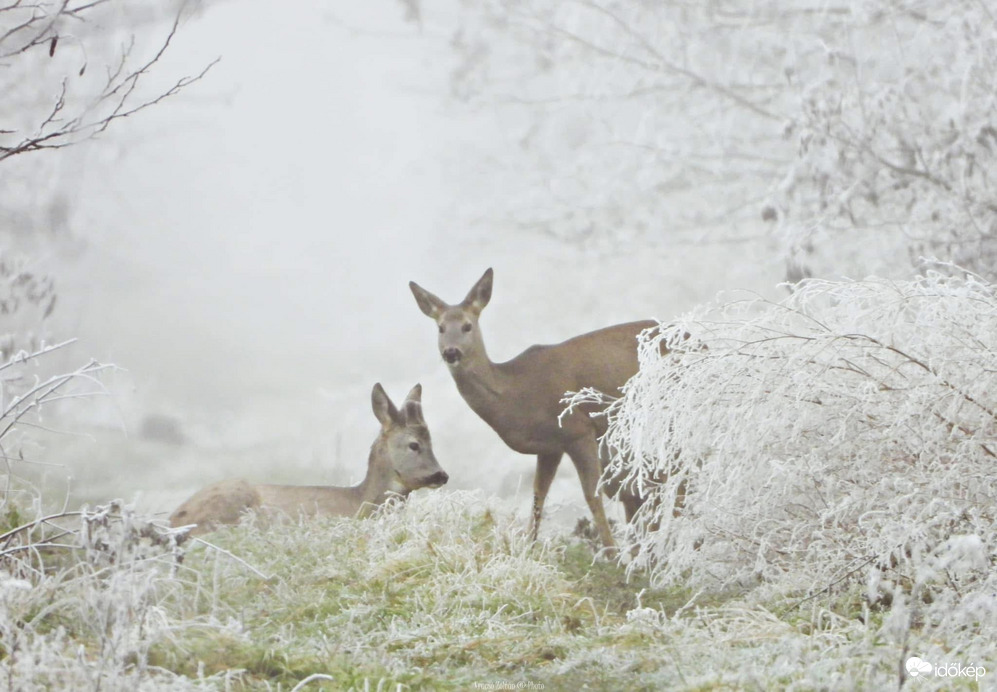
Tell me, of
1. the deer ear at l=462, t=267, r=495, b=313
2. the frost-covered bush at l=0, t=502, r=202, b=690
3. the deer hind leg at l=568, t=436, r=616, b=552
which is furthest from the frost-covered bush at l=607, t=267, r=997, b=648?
the frost-covered bush at l=0, t=502, r=202, b=690

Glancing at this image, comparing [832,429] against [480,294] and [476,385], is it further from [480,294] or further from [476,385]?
[480,294]

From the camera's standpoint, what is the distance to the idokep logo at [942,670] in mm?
2650

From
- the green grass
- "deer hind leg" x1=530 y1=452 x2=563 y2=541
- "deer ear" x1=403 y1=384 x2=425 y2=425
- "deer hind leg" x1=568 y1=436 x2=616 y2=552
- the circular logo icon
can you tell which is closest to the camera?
the circular logo icon

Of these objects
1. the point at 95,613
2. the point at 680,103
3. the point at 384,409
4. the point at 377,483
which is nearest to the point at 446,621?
the point at 95,613

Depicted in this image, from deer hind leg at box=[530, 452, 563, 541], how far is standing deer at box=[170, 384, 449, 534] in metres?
0.40

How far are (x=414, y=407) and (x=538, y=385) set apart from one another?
60cm

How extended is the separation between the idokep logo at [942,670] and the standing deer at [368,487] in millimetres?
2661

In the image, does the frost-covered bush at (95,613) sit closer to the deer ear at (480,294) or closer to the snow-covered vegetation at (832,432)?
the snow-covered vegetation at (832,432)

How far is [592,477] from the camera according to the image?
4.91 metres

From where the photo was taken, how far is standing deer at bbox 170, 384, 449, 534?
4996mm

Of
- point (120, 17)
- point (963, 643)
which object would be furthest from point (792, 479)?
point (120, 17)

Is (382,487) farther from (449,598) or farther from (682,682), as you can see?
(682,682)

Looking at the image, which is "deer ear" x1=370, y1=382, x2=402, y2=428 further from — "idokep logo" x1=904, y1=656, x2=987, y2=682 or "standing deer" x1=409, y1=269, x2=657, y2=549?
"idokep logo" x1=904, y1=656, x2=987, y2=682

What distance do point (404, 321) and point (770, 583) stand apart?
2.63m
